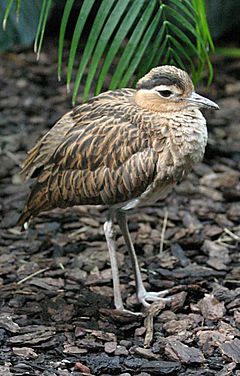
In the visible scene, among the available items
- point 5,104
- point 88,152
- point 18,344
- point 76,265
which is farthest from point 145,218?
point 5,104

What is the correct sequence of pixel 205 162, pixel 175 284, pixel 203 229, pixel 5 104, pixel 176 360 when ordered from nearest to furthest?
1. pixel 176 360
2. pixel 175 284
3. pixel 203 229
4. pixel 205 162
5. pixel 5 104

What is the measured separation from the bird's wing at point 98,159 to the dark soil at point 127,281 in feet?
1.84

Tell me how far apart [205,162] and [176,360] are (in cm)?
259

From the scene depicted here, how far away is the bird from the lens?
398 cm

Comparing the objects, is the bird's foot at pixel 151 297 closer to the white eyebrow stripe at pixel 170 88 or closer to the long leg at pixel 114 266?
the long leg at pixel 114 266

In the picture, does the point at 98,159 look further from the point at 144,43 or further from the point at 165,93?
the point at 144,43

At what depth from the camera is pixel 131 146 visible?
4012 millimetres

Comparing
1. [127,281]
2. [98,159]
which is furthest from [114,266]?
[98,159]

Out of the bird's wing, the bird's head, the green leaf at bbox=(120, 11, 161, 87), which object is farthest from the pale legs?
the green leaf at bbox=(120, 11, 161, 87)

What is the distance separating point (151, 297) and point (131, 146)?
90 cm

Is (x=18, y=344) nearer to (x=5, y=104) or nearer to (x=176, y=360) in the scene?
(x=176, y=360)

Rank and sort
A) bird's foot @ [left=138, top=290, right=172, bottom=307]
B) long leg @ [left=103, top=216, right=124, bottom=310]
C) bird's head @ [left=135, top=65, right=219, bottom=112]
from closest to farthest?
bird's head @ [left=135, top=65, right=219, bottom=112] → long leg @ [left=103, top=216, right=124, bottom=310] → bird's foot @ [left=138, top=290, right=172, bottom=307]

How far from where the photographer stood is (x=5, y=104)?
6.94 metres

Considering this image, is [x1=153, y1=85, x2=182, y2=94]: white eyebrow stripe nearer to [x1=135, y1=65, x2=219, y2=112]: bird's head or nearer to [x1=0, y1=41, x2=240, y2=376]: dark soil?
[x1=135, y1=65, x2=219, y2=112]: bird's head
